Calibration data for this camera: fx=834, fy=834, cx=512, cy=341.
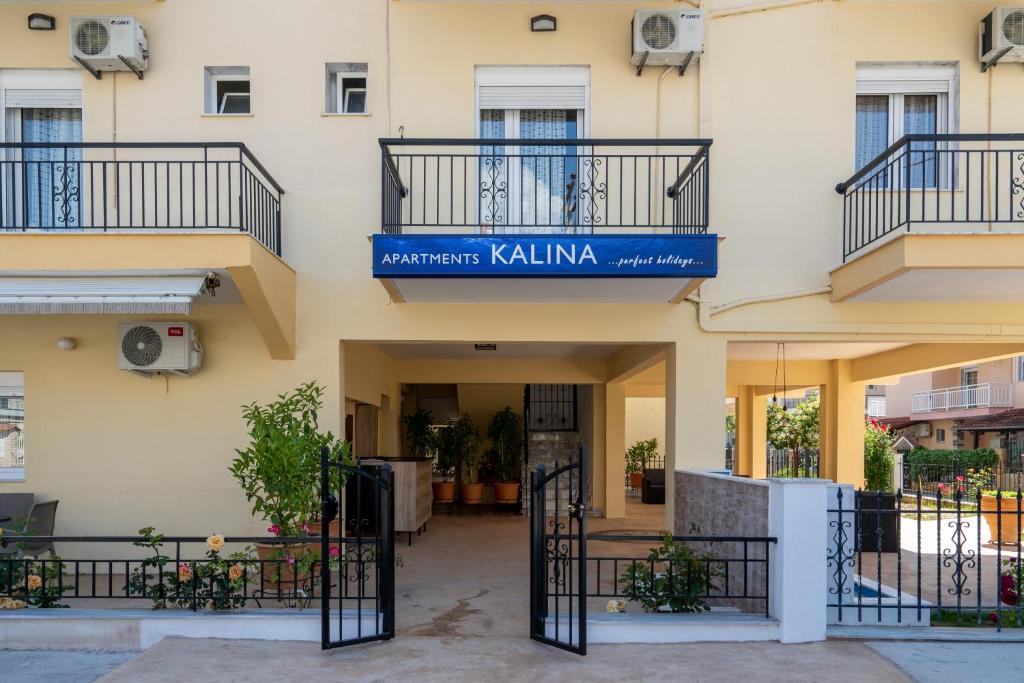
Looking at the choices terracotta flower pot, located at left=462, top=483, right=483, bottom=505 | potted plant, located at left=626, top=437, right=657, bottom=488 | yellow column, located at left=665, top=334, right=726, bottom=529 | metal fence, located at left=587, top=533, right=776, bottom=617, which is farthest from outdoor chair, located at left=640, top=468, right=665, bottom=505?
metal fence, located at left=587, top=533, right=776, bottom=617

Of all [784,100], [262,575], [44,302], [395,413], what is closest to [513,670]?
[262,575]

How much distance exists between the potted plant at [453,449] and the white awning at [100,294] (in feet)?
27.4

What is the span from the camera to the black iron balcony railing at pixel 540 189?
28.9 feet

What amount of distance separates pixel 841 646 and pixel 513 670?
2450mm

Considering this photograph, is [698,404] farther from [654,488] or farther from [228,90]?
[654,488]

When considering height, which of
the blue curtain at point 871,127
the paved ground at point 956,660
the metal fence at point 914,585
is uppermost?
the blue curtain at point 871,127

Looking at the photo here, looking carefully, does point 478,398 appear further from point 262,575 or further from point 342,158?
point 262,575

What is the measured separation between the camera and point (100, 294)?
7562 millimetres

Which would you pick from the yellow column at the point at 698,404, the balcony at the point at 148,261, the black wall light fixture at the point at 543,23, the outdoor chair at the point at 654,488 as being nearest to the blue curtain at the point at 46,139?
the balcony at the point at 148,261

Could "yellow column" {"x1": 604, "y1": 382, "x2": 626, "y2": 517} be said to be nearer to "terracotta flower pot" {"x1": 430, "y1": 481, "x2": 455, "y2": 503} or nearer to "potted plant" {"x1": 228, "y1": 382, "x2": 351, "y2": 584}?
→ "terracotta flower pot" {"x1": 430, "y1": 481, "x2": 455, "y2": 503}

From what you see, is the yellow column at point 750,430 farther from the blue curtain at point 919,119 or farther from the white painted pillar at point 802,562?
the white painted pillar at point 802,562

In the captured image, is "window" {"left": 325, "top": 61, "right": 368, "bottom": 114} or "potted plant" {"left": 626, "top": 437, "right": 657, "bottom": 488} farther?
"potted plant" {"left": 626, "top": 437, "right": 657, "bottom": 488}

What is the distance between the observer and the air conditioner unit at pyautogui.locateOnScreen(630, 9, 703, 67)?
338 inches

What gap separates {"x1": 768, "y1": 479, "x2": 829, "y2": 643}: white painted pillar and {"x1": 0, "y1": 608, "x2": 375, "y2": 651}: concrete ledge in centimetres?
315
